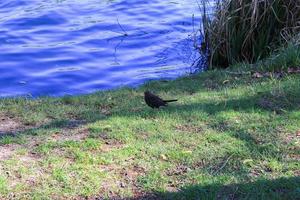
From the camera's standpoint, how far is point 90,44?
12461 mm

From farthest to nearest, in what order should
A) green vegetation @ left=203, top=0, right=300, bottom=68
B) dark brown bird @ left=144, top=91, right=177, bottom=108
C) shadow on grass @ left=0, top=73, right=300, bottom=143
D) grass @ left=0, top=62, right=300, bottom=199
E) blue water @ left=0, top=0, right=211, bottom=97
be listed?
1. blue water @ left=0, top=0, right=211, bottom=97
2. green vegetation @ left=203, top=0, right=300, bottom=68
3. dark brown bird @ left=144, top=91, right=177, bottom=108
4. shadow on grass @ left=0, top=73, right=300, bottom=143
5. grass @ left=0, top=62, right=300, bottom=199

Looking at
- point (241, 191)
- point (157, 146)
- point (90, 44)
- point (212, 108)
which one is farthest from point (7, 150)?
point (90, 44)

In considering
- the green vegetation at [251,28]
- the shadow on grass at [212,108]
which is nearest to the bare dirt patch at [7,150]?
the shadow on grass at [212,108]

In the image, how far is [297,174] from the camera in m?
5.33

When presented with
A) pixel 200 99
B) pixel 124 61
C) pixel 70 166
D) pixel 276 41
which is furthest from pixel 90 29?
pixel 70 166

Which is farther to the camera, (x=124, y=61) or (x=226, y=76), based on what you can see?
(x=124, y=61)

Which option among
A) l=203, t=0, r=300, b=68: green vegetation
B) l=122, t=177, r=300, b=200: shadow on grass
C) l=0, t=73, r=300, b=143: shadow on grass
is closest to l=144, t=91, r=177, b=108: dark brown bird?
l=0, t=73, r=300, b=143: shadow on grass

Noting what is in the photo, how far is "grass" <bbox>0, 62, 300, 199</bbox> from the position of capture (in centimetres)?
512

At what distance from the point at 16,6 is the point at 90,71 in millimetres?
A: 5257

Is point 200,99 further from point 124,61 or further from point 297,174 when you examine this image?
point 124,61

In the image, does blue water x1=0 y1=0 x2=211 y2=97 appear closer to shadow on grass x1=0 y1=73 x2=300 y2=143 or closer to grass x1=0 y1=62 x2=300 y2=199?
grass x1=0 y1=62 x2=300 y2=199

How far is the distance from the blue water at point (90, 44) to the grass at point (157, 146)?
8.63ft

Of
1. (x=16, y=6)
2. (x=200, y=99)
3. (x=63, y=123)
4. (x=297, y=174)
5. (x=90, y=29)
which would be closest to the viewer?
(x=297, y=174)

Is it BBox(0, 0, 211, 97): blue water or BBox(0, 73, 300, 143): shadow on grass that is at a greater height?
BBox(0, 73, 300, 143): shadow on grass
